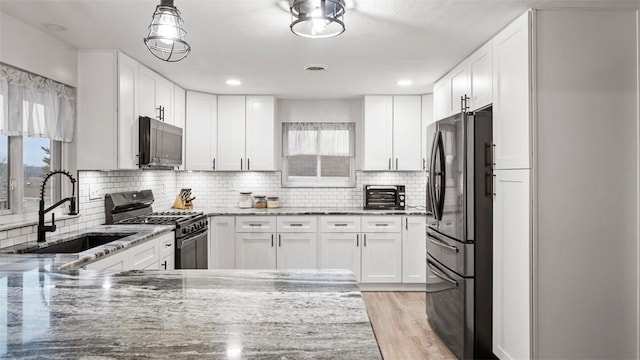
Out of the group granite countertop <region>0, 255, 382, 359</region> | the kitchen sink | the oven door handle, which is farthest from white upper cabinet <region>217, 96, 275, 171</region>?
granite countertop <region>0, 255, 382, 359</region>

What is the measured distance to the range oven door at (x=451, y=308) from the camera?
2.98 metres

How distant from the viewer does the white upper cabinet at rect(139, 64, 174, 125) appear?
3791 millimetres

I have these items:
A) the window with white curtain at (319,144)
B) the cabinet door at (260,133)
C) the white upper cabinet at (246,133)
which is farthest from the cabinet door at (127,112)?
the window with white curtain at (319,144)

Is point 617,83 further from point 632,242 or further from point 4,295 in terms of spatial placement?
point 4,295

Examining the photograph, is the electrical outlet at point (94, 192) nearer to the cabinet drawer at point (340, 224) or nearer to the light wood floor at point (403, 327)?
the cabinet drawer at point (340, 224)

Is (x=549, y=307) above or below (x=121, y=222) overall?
below

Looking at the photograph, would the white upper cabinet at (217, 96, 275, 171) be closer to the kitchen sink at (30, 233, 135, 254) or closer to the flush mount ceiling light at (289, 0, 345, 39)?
Result: the kitchen sink at (30, 233, 135, 254)

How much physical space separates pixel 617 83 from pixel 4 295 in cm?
316

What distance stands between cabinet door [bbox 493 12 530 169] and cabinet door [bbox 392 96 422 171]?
2206 millimetres

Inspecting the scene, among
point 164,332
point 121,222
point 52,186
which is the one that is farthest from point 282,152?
point 164,332

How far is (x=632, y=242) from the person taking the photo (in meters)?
2.45

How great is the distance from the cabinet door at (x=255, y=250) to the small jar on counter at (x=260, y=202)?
2.02 feet

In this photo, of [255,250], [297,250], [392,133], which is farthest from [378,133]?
[255,250]

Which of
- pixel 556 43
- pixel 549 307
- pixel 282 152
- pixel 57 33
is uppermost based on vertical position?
pixel 57 33
